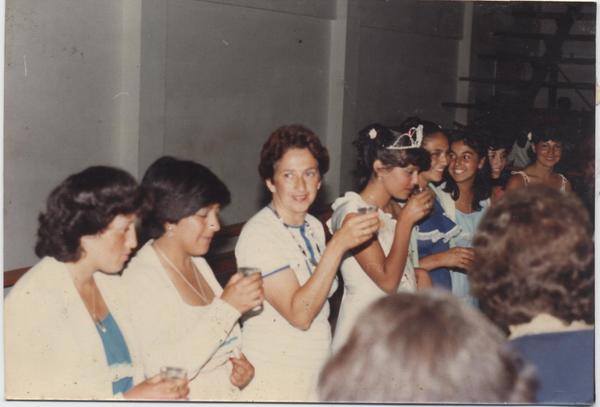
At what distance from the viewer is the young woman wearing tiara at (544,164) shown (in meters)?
2.58

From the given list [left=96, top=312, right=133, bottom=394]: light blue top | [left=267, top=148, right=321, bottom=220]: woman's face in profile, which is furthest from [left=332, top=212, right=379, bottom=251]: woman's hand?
[left=96, top=312, right=133, bottom=394]: light blue top

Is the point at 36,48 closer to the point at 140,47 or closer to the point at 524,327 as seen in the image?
the point at 140,47

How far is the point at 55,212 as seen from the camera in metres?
1.82

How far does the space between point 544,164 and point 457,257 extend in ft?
1.89

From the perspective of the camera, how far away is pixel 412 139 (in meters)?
2.30

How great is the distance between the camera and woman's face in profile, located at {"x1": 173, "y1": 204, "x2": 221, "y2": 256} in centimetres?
191

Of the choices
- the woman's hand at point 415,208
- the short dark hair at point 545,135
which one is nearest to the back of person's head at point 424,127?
the woman's hand at point 415,208

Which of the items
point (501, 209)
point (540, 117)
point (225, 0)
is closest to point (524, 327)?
point (501, 209)

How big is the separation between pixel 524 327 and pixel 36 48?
1.57m

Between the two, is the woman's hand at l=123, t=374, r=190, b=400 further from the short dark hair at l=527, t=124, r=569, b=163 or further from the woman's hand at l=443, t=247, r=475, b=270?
the short dark hair at l=527, t=124, r=569, b=163

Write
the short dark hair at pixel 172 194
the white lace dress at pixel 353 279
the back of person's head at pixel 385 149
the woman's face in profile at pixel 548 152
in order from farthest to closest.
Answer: the woman's face in profile at pixel 548 152
the back of person's head at pixel 385 149
the white lace dress at pixel 353 279
the short dark hair at pixel 172 194

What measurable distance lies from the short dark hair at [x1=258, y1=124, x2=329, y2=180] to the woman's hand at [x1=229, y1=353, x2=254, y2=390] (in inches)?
17.8

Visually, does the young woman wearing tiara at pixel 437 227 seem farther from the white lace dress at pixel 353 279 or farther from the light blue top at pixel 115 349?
the light blue top at pixel 115 349

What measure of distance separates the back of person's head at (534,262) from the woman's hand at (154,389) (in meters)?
0.72
